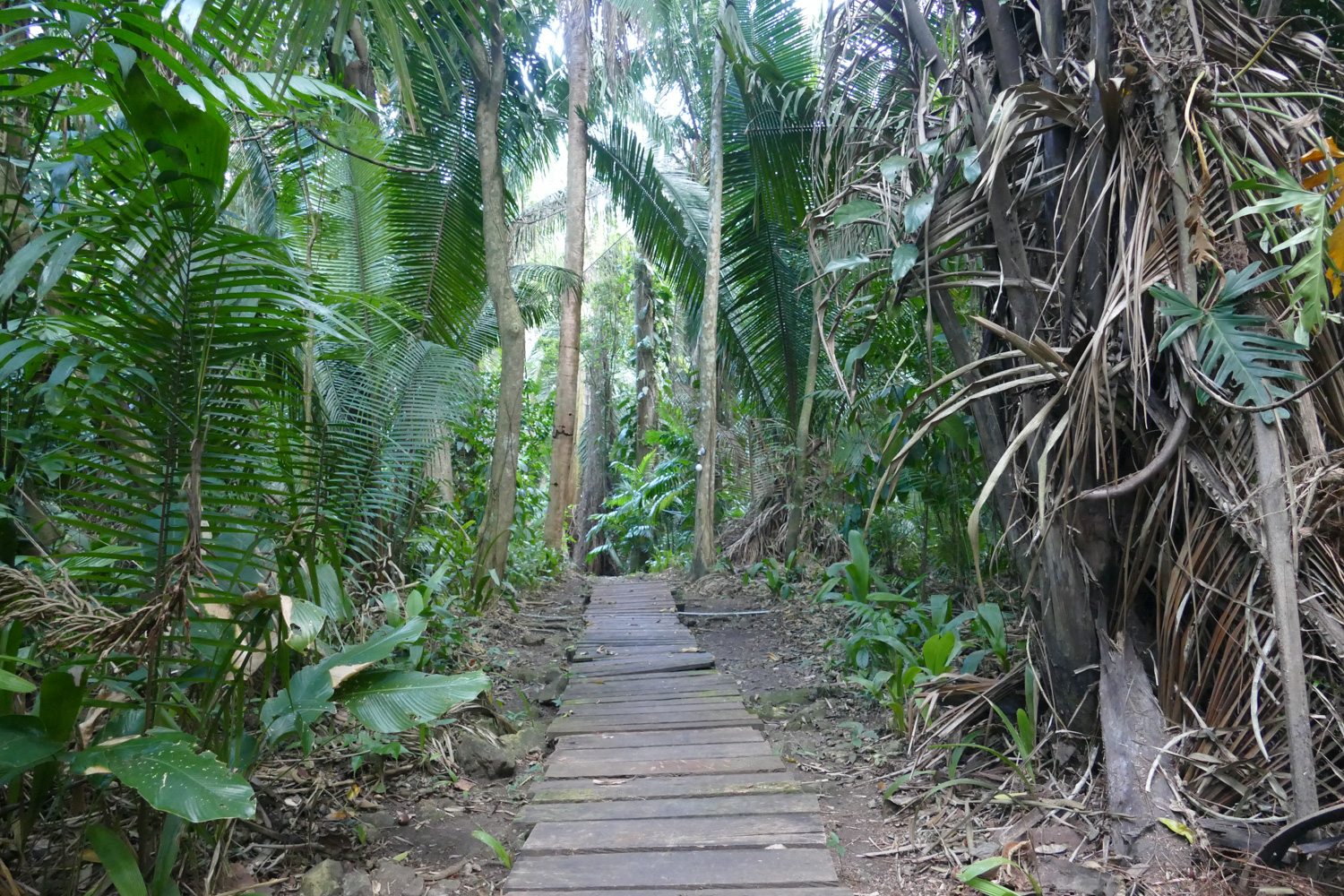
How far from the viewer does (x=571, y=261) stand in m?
9.05

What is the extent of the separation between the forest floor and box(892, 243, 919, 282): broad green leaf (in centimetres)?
162

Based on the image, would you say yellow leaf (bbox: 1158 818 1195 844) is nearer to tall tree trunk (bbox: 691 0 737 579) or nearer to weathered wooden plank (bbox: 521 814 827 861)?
weathered wooden plank (bbox: 521 814 827 861)

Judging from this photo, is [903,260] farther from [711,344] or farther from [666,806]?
[711,344]

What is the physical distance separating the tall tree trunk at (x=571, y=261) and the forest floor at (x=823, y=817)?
5405 mm

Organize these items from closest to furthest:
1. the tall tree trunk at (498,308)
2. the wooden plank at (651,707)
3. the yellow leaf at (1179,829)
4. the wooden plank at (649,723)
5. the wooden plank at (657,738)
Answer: the yellow leaf at (1179,829)
the wooden plank at (657,738)
the wooden plank at (649,723)
the wooden plank at (651,707)
the tall tree trunk at (498,308)

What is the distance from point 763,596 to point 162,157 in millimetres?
5512

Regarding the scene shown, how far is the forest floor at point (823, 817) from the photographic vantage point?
2.07 meters

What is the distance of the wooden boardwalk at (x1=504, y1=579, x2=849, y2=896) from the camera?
2096 millimetres

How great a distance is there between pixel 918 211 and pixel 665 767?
219 centimetres

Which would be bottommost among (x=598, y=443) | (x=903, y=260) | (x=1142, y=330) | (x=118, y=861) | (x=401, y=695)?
(x=118, y=861)

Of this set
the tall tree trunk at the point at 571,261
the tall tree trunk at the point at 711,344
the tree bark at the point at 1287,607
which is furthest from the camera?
the tall tree trunk at the point at 571,261

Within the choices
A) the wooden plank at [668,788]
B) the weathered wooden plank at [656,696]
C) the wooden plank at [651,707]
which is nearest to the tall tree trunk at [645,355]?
the weathered wooden plank at [656,696]

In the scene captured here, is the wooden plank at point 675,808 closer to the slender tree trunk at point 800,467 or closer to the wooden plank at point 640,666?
the wooden plank at point 640,666

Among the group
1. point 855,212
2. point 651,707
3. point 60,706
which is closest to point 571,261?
point 651,707
